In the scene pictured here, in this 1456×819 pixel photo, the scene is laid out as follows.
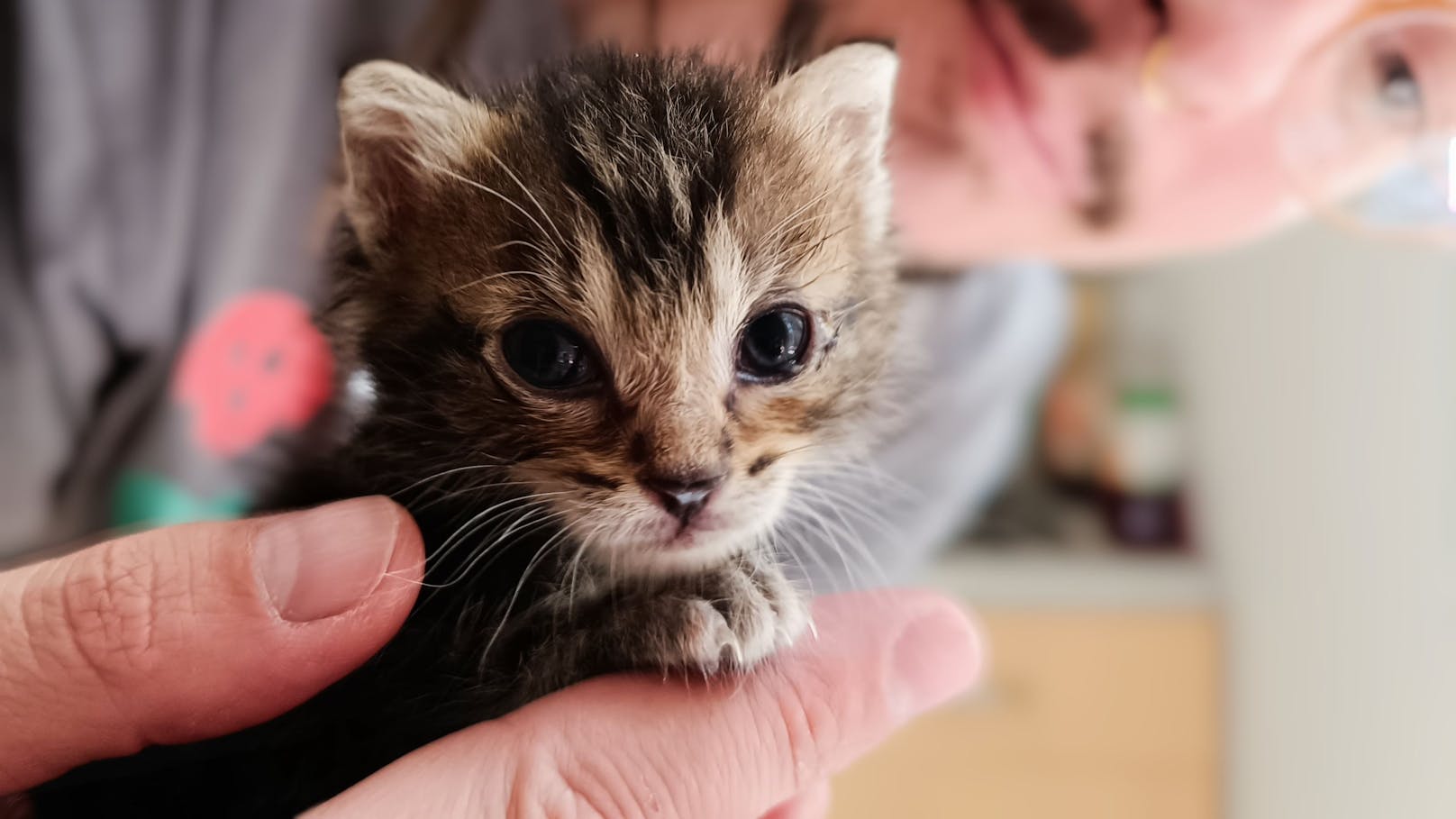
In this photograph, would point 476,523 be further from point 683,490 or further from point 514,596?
point 683,490

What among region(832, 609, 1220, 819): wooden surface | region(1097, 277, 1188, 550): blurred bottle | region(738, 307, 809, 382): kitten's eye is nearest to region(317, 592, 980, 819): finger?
region(738, 307, 809, 382): kitten's eye

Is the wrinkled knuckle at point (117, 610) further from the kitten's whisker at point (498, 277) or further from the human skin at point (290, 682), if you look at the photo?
the kitten's whisker at point (498, 277)

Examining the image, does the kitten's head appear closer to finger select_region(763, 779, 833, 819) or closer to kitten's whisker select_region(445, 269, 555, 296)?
kitten's whisker select_region(445, 269, 555, 296)

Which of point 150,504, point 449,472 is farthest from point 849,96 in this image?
point 150,504

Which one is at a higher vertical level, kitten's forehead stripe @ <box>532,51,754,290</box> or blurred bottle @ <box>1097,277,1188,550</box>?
kitten's forehead stripe @ <box>532,51,754,290</box>

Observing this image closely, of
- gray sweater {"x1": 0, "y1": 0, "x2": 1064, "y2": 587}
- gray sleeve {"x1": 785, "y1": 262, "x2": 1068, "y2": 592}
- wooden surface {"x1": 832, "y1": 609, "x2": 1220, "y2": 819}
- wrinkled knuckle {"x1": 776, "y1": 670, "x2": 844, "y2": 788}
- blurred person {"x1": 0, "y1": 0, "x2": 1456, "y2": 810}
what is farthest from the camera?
wooden surface {"x1": 832, "y1": 609, "x2": 1220, "y2": 819}

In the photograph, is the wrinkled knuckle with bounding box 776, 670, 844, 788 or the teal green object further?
the teal green object

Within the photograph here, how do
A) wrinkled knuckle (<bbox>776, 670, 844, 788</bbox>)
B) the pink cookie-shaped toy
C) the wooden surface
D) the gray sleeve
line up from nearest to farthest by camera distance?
1. wrinkled knuckle (<bbox>776, 670, 844, 788</bbox>)
2. the pink cookie-shaped toy
3. the gray sleeve
4. the wooden surface

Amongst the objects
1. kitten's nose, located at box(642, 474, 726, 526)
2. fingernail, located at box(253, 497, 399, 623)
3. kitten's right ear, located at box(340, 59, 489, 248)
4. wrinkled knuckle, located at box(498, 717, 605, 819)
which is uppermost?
kitten's right ear, located at box(340, 59, 489, 248)
